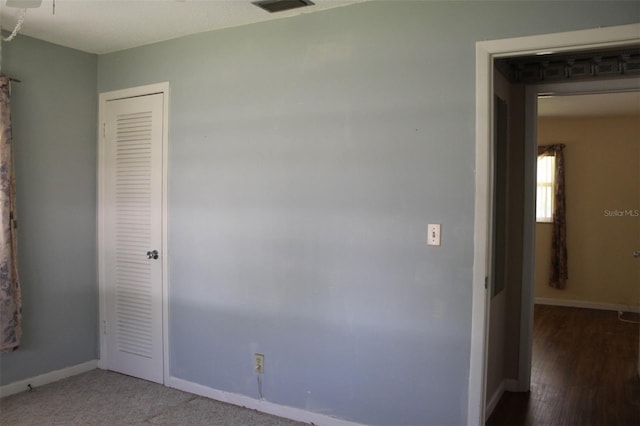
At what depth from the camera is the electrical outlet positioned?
317 cm

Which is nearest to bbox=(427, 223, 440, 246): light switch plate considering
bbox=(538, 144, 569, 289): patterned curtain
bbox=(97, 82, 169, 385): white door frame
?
bbox=(97, 82, 169, 385): white door frame

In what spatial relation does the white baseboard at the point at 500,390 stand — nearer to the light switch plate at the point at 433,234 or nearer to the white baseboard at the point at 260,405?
the white baseboard at the point at 260,405

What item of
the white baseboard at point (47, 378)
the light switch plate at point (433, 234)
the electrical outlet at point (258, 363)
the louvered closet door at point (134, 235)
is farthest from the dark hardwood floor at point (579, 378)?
the white baseboard at point (47, 378)

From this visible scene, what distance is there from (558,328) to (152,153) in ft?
14.6

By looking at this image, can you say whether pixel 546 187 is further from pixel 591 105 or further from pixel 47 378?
pixel 47 378

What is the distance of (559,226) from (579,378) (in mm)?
2859

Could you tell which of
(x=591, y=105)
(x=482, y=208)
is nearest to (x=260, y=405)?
(x=482, y=208)

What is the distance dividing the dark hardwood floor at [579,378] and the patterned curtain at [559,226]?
28.3 inches

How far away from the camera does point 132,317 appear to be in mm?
3760

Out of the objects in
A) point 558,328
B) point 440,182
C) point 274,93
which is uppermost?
point 274,93

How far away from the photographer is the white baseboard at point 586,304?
615cm

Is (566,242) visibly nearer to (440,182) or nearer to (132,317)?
(440,182)

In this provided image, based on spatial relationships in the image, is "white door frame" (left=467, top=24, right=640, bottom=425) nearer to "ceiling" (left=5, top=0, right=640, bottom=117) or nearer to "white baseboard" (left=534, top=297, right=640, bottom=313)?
"ceiling" (left=5, top=0, right=640, bottom=117)

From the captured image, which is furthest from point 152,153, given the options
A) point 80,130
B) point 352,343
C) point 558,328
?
point 558,328
